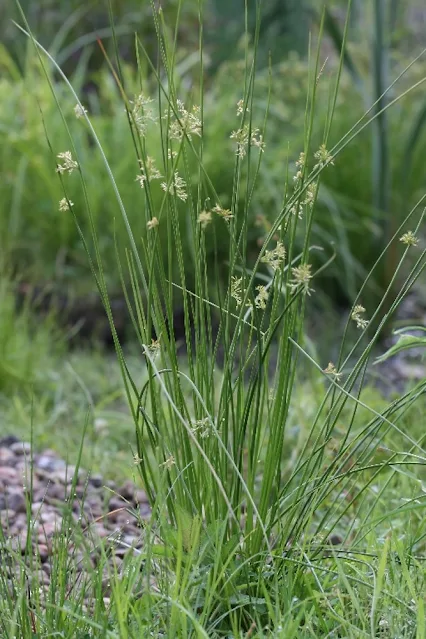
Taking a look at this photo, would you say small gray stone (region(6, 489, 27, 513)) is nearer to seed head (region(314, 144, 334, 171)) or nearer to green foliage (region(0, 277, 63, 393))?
green foliage (region(0, 277, 63, 393))

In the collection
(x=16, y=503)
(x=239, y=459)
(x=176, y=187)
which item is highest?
(x=176, y=187)

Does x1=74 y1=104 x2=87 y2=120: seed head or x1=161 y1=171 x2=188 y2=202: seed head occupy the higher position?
x1=74 y1=104 x2=87 y2=120: seed head

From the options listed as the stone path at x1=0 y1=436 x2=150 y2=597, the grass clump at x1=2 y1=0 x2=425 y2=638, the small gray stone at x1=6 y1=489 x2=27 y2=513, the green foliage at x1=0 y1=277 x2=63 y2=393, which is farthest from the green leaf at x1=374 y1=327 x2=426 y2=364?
the green foliage at x1=0 y1=277 x2=63 y2=393

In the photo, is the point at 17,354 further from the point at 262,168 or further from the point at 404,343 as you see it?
the point at 404,343

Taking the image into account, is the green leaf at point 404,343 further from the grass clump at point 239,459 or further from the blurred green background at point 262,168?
the blurred green background at point 262,168

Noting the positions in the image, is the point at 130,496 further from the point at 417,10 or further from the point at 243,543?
the point at 417,10

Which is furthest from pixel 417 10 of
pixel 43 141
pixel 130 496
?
pixel 130 496

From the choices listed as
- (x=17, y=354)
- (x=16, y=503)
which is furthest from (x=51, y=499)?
(x=17, y=354)

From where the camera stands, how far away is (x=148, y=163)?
4.57 ft

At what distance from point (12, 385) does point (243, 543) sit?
214 centimetres

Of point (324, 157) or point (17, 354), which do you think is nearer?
point (324, 157)

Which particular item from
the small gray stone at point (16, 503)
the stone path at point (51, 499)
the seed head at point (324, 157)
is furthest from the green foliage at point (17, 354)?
the seed head at point (324, 157)

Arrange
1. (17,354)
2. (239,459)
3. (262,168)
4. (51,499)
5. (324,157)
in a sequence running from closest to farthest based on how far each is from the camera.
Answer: (324,157), (239,459), (51,499), (17,354), (262,168)

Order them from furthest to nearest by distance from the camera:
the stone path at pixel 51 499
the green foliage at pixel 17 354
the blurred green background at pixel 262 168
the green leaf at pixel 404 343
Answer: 1. the blurred green background at pixel 262 168
2. the green foliage at pixel 17 354
3. the stone path at pixel 51 499
4. the green leaf at pixel 404 343
